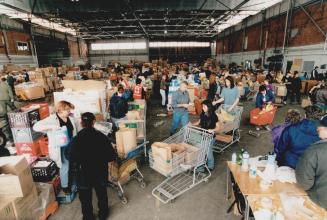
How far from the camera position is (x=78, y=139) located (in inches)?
111

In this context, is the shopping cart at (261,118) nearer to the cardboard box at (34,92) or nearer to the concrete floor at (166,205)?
the concrete floor at (166,205)

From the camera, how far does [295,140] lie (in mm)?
3148

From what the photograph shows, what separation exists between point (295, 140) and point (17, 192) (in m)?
4.12

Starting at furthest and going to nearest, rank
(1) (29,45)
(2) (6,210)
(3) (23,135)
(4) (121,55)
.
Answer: (4) (121,55) → (1) (29,45) → (3) (23,135) → (2) (6,210)

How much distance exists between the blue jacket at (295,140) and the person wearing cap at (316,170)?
73 centimetres

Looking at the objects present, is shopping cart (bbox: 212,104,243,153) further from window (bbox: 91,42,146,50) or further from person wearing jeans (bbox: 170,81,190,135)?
window (bbox: 91,42,146,50)

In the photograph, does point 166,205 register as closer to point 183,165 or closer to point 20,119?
point 183,165

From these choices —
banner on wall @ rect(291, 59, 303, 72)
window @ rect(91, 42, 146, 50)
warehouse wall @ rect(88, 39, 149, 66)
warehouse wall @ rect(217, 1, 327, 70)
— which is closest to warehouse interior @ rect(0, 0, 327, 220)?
warehouse wall @ rect(217, 1, 327, 70)

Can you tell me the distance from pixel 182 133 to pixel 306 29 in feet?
47.1

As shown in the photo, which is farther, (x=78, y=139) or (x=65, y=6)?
(x=65, y=6)

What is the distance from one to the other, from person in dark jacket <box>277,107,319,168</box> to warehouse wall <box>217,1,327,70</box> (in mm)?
12153

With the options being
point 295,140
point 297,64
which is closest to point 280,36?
point 297,64

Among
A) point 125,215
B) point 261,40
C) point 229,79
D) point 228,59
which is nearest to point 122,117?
point 125,215

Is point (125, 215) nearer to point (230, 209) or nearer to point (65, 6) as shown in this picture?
point (230, 209)
